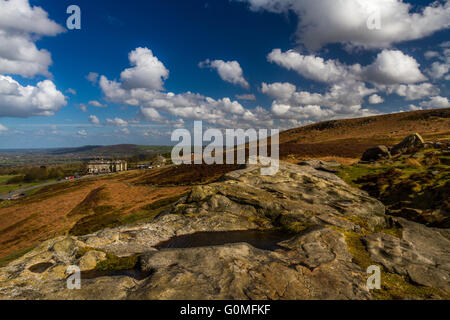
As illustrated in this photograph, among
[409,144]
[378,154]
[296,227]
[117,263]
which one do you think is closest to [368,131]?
[409,144]

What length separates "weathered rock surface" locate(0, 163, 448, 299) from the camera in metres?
9.10

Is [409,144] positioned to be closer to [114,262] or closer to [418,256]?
[418,256]

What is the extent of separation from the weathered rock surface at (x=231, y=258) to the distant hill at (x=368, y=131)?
54.5 metres

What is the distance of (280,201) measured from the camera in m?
22.0

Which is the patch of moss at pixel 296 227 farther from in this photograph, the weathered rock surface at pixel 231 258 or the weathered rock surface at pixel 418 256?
the weathered rock surface at pixel 418 256

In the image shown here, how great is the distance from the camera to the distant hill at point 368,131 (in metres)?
88.1

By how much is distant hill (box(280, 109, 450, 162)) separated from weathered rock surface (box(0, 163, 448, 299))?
5446 centimetres

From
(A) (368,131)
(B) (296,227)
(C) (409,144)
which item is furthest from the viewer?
(A) (368,131)

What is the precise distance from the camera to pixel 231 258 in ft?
37.8

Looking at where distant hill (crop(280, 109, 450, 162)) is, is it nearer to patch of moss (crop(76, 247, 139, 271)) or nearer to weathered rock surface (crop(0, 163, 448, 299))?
weathered rock surface (crop(0, 163, 448, 299))

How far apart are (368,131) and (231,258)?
6375 inches

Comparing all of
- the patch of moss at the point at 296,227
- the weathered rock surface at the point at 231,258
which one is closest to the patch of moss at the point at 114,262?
the weathered rock surface at the point at 231,258
